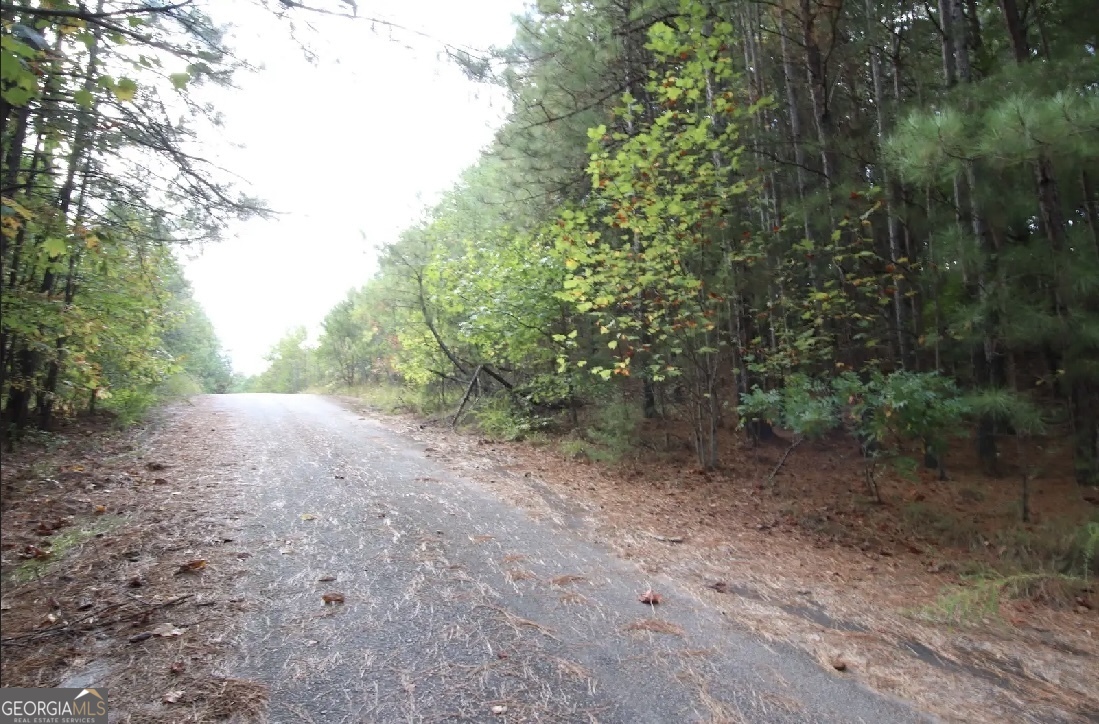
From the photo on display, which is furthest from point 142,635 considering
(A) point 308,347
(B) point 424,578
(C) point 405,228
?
(A) point 308,347

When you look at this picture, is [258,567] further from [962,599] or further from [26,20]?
[962,599]

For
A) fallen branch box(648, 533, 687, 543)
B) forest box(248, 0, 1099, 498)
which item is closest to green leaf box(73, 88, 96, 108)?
forest box(248, 0, 1099, 498)

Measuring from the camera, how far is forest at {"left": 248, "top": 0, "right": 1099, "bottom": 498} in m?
5.53

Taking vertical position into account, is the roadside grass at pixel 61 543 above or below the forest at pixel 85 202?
below

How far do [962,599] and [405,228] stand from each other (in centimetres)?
1296

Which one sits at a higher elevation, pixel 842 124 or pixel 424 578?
pixel 842 124

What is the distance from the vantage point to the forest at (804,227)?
553 cm

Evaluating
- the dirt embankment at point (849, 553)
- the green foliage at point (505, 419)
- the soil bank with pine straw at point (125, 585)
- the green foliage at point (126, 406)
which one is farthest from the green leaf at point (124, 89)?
the green foliage at point (126, 406)

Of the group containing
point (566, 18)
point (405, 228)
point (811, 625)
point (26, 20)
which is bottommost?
point (811, 625)

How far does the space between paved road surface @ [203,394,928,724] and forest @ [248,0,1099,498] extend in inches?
126

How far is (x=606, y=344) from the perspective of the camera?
9516 millimetres

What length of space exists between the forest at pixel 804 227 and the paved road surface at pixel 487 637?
A: 10.5 feet

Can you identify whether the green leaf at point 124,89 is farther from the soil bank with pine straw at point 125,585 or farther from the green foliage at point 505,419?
the green foliage at point 505,419

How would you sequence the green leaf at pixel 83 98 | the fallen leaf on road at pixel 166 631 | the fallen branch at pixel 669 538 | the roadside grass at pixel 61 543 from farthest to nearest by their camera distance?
the fallen branch at pixel 669 538, the roadside grass at pixel 61 543, the fallen leaf on road at pixel 166 631, the green leaf at pixel 83 98
